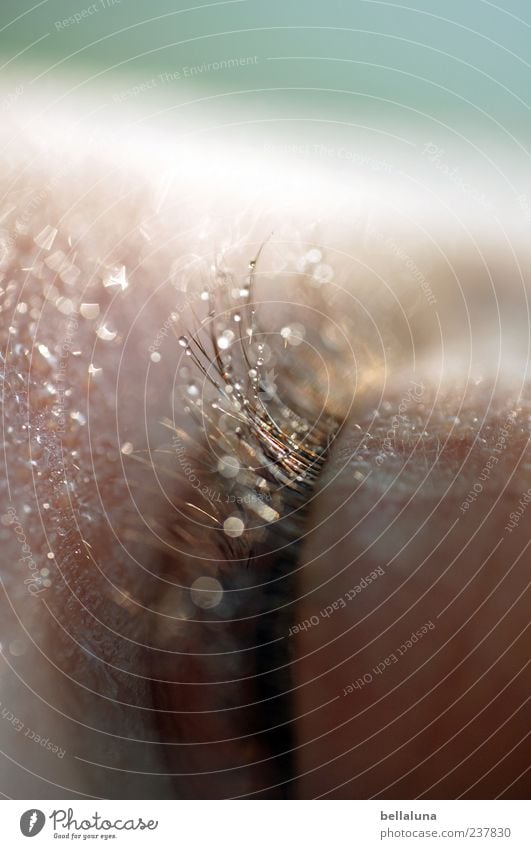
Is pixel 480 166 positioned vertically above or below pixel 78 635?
above

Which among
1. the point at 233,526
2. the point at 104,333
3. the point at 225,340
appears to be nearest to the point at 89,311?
the point at 104,333

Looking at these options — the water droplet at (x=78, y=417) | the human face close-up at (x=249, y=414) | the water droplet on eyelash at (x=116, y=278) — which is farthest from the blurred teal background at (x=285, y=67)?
the water droplet at (x=78, y=417)

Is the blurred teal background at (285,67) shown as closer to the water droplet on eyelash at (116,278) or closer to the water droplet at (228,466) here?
the water droplet on eyelash at (116,278)

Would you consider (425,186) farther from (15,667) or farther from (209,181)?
(15,667)

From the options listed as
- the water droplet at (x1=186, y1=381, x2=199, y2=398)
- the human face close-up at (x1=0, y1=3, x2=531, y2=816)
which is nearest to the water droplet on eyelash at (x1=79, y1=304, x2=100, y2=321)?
the human face close-up at (x1=0, y1=3, x2=531, y2=816)

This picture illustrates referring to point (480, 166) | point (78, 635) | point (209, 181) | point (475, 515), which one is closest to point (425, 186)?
point (480, 166)
